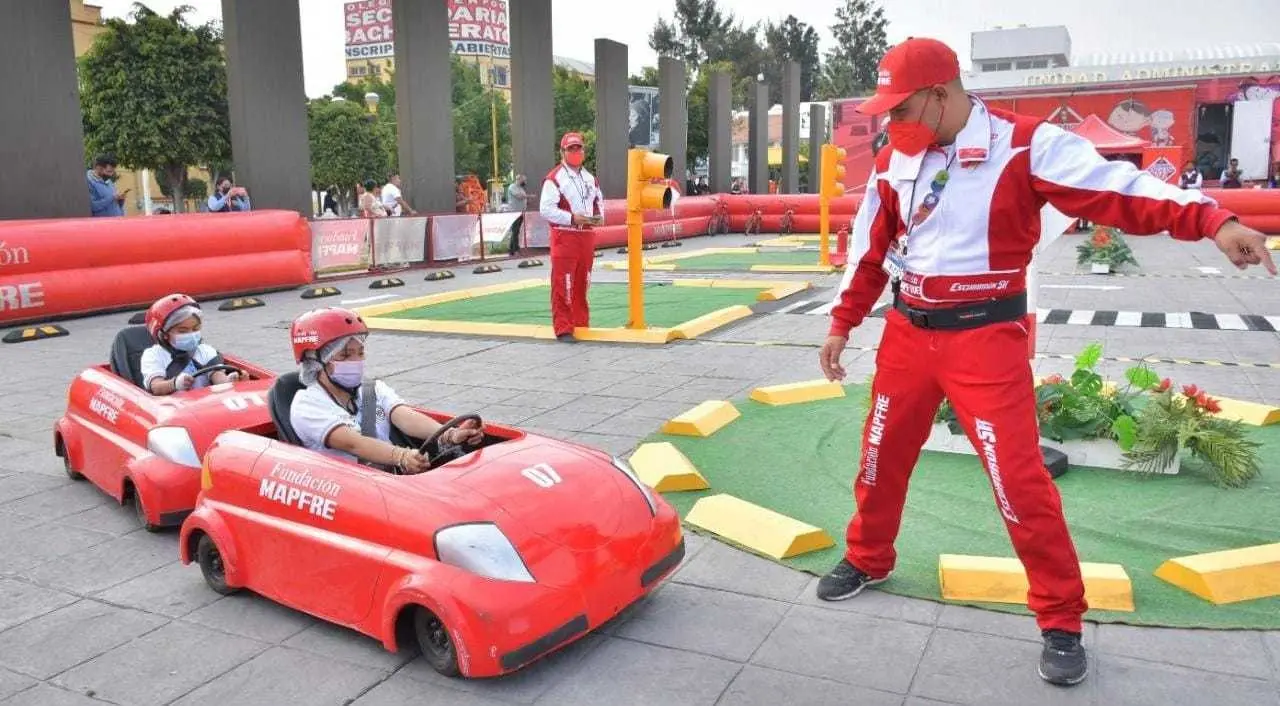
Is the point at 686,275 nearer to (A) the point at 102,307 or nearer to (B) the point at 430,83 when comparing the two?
(B) the point at 430,83

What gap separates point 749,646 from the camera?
368 cm

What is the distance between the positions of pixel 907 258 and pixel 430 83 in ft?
62.1

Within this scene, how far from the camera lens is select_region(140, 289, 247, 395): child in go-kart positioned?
18.7 feet

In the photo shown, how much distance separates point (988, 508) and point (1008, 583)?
1.07 meters

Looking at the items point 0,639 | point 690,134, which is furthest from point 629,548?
point 690,134

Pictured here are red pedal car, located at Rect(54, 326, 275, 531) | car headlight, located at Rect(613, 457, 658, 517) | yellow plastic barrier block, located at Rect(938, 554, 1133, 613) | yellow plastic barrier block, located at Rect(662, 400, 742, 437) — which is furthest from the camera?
yellow plastic barrier block, located at Rect(662, 400, 742, 437)

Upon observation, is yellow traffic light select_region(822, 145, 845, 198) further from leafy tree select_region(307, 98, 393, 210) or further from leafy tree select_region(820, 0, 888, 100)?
leafy tree select_region(820, 0, 888, 100)

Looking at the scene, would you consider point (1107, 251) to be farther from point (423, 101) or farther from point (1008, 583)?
point (1008, 583)

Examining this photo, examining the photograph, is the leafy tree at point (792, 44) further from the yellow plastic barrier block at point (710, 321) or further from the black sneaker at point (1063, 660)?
the black sneaker at point (1063, 660)

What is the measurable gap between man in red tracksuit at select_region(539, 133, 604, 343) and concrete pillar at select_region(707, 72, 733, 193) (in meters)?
24.8

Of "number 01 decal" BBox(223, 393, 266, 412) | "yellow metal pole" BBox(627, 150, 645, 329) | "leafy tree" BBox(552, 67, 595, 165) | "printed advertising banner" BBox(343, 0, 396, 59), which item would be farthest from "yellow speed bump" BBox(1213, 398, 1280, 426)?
"printed advertising banner" BBox(343, 0, 396, 59)

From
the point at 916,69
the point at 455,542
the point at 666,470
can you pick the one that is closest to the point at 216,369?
the point at 666,470

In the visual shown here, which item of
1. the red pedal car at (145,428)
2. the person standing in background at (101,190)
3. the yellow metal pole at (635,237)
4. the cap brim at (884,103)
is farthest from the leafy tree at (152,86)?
the cap brim at (884,103)

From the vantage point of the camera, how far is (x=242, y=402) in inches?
215
